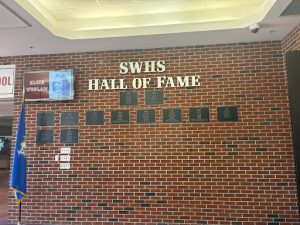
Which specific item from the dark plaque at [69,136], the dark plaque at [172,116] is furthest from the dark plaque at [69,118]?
the dark plaque at [172,116]

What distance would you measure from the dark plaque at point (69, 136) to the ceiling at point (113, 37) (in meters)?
1.53

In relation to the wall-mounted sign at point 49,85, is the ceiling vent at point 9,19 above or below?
above

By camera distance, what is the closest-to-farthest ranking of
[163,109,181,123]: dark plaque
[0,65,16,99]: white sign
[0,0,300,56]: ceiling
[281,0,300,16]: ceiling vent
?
[281,0,300,16]: ceiling vent, [0,0,300,56]: ceiling, [163,109,181,123]: dark plaque, [0,65,16,99]: white sign

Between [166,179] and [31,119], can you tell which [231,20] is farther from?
[31,119]

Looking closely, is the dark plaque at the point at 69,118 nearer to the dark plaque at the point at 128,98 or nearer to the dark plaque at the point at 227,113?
the dark plaque at the point at 128,98

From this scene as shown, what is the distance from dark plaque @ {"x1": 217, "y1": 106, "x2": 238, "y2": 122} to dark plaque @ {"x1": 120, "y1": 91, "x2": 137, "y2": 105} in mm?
1532

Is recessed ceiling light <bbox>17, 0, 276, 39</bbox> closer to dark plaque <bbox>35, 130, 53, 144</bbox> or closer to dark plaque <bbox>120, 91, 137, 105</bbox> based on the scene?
dark plaque <bbox>120, 91, 137, 105</bbox>

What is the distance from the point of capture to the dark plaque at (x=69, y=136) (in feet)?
16.3

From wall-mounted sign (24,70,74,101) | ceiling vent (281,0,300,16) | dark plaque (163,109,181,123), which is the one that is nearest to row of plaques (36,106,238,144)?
dark plaque (163,109,181,123)

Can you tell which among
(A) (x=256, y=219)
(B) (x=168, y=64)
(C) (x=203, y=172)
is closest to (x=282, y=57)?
(B) (x=168, y=64)

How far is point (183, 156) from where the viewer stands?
4.71 metres

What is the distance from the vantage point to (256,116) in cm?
465

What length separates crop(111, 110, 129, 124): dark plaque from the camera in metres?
4.91

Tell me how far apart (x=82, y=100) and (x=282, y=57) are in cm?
369
